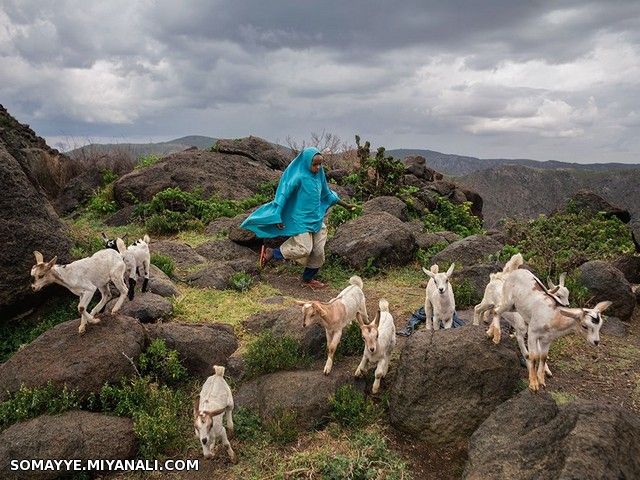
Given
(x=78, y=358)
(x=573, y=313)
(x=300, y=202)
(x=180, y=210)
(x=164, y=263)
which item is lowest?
(x=78, y=358)

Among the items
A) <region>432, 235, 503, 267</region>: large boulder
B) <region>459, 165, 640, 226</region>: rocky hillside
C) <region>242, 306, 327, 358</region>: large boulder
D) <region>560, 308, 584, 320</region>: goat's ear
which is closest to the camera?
<region>560, 308, 584, 320</region>: goat's ear

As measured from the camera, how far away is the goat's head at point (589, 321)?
4746 mm

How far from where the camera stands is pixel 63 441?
567 centimetres

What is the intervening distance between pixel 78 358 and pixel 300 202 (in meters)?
5.31

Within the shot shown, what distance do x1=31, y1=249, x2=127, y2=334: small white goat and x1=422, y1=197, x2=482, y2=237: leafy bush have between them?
1063cm

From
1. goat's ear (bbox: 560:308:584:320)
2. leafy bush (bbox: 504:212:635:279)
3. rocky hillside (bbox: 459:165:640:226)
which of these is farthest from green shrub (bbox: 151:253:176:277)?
rocky hillside (bbox: 459:165:640:226)

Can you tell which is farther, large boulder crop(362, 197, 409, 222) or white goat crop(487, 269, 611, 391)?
large boulder crop(362, 197, 409, 222)

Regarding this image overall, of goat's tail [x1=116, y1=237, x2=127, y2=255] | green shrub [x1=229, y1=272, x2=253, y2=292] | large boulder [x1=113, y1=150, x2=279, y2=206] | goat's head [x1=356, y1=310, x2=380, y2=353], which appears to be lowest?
green shrub [x1=229, y1=272, x2=253, y2=292]

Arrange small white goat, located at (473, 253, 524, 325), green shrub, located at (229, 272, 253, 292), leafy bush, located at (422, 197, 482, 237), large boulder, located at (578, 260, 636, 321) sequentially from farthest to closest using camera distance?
1. leafy bush, located at (422, 197, 482, 237)
2. green shrub, located at (229, 272, 253, 292)
3. large boulder, located at (578, 260, 636, 321)
4. small white goat, located at (473, 253, 524, 325)

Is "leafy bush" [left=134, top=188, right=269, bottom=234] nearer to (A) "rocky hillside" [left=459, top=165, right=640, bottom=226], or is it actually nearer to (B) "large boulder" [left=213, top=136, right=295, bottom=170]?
(B) "large boulder" [left=213, top=136, right=295, bottom=170]

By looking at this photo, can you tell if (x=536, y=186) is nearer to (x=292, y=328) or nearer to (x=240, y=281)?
(x=240, y=281)

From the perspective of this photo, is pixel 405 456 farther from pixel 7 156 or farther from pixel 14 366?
pixel 7 156

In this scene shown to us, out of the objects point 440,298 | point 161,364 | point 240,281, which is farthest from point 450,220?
point 161,364

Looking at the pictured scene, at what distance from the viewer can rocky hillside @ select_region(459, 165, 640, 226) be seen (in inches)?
1839
